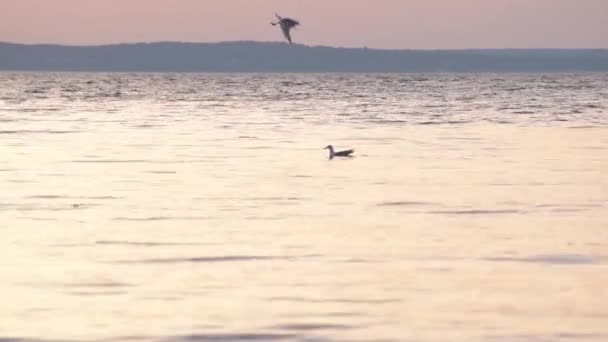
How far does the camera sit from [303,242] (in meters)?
19.6

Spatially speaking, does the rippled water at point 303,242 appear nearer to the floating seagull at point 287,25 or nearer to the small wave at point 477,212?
the small wave at point 477,212

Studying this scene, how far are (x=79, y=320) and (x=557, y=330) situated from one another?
4.29 metres

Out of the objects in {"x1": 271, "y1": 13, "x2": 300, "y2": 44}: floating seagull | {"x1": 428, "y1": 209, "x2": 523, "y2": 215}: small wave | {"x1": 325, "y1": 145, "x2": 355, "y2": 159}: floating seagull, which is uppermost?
{"x1": 271, "y1": 13, "x2": 300, "y2": 44}: floating seagull

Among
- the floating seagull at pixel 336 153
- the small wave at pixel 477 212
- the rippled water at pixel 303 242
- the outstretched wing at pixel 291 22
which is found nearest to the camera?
the rippled water at pixel 303 242

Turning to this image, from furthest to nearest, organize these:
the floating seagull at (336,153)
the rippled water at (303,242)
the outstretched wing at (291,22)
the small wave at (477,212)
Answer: the floating seagull at (336,153)
the outstretched wing at (291,22)
the small wave at (477,212)
the rippled water at (303,242)

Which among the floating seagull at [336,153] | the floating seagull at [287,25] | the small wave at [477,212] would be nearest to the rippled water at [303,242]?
the small wave at [477,212]

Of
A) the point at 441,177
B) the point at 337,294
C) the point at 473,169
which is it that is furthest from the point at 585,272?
the point at 473,169

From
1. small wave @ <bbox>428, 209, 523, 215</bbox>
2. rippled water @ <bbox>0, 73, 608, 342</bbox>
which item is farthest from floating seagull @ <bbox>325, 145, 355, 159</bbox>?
small wave @ <bbox>428, 209, 523, 215</bbox>

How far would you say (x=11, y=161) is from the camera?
113 feet

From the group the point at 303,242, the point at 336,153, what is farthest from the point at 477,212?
the point at 336,153

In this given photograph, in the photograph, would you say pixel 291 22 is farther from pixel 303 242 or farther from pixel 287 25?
pixel 303 242

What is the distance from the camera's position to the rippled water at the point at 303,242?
14.4m

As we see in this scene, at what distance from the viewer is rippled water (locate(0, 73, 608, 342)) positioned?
1442cm

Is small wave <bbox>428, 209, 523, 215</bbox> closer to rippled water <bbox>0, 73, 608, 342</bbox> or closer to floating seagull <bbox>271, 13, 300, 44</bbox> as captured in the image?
rippled water <bbox>0, 73, 608, 342</bbox>
